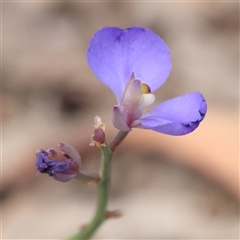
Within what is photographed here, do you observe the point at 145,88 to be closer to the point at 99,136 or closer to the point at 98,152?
the point at 99,136

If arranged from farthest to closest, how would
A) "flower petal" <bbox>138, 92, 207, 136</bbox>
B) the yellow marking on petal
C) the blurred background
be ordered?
the blurred background < the yellow marking on petal < "flower petal" <bbox>138, 92, 207, 136</bbox>

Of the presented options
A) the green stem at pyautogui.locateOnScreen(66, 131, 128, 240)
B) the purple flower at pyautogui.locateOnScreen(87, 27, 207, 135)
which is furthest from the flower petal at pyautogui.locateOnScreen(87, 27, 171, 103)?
the green stem at pyautogui.locateOnScreen(66, 131, 128, 240)

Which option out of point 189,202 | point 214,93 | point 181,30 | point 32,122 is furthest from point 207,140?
point 181,30

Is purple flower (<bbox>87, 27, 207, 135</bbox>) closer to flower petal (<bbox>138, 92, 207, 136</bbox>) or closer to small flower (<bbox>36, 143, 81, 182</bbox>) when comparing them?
flower petal (<bbox>138, 92, 207, 136</bbox>)

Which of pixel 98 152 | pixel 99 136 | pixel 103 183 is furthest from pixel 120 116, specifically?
pixel 98 152

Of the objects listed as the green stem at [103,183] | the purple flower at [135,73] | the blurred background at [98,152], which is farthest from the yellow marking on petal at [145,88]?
the blurred background at [98,152]

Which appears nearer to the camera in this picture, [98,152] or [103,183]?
[103,183]
